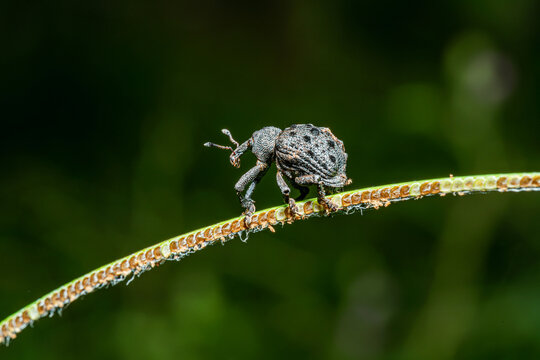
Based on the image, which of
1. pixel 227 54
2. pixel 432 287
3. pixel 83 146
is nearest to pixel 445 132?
pixel 432 287

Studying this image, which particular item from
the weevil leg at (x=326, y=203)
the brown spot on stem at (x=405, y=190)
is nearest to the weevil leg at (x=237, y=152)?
the weevil leg at (x=326, y=203)

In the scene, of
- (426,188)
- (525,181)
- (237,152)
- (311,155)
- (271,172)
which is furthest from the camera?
(271,172)

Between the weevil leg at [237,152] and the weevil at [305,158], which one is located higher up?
the weevil leg at [237,152]

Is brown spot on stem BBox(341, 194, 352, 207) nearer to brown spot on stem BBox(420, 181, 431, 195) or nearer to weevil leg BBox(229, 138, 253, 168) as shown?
brown spot on stem BBox(420, 181, 431, 195)

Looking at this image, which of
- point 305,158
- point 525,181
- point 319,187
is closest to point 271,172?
point 305,158

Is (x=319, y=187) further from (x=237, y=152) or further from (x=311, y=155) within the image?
(x=237, y=152)

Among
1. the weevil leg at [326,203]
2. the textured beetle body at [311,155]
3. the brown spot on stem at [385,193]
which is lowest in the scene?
the brown spot on stem at [385,193]

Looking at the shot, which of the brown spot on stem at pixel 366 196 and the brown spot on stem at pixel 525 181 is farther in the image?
the brown spot on stem at pixel 366 196

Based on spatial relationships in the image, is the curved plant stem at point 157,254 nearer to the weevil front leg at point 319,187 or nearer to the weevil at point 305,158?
the weevil front leg at point 319,187

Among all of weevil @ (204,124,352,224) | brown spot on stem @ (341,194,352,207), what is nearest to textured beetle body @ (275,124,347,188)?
weevil @ (204,124,352,224)
